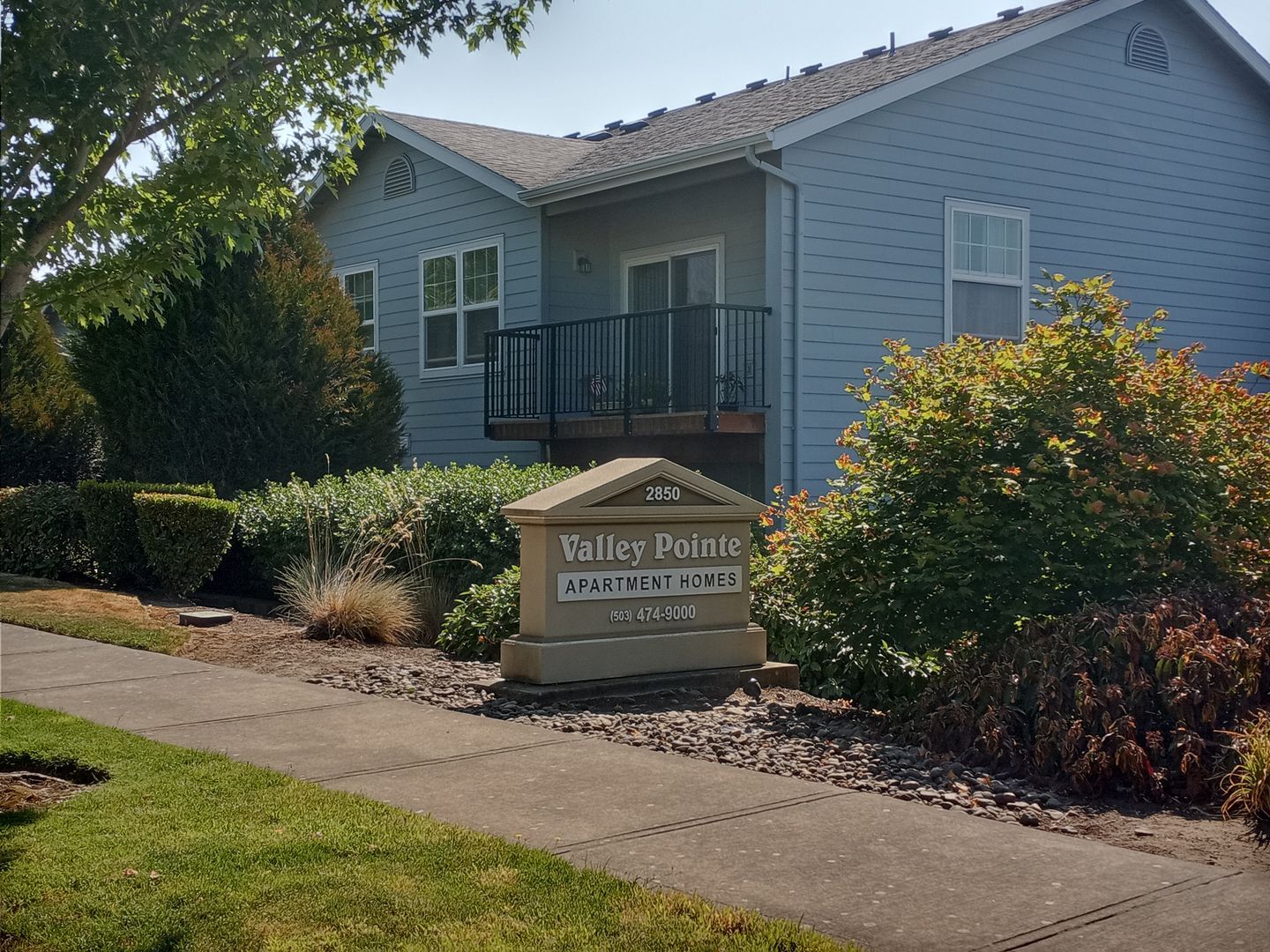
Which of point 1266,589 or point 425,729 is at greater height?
point 1266,589

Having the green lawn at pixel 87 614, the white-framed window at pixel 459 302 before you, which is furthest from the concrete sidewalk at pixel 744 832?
the white-framed window at pixel 459 302

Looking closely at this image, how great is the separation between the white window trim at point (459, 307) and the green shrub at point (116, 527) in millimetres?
5921

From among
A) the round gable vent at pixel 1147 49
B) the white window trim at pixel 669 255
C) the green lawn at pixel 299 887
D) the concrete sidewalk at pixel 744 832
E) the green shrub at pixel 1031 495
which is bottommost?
the concrete sidewalk at pixel 744 832

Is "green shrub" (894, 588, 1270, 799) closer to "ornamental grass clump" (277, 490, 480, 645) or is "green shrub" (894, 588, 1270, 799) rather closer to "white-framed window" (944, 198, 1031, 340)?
"ornamental grass clump" (277, 490, 480, 645)

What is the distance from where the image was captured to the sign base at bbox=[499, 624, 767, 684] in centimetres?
823

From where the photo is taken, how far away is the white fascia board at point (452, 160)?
58.0 feet

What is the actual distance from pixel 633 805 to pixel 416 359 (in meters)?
15.2

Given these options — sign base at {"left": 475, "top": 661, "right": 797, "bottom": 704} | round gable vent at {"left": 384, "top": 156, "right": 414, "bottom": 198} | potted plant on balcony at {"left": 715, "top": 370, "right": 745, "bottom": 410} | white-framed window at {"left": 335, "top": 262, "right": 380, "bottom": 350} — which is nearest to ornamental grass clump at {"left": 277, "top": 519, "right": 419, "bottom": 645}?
sign base at {"left": 475, "top": 661, "right": 797, "bottom": 704}

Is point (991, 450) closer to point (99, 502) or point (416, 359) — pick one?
point (99, 502)

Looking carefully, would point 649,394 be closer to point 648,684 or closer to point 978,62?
point 978,62

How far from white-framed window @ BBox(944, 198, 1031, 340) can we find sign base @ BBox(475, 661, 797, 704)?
8318mm

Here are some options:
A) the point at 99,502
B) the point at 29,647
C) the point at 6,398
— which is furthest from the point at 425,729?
the point at 6,398

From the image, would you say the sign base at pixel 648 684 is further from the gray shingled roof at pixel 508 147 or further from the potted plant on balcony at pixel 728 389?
the gray shingled roof at pixel 508 147

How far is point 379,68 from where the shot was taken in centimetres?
756
